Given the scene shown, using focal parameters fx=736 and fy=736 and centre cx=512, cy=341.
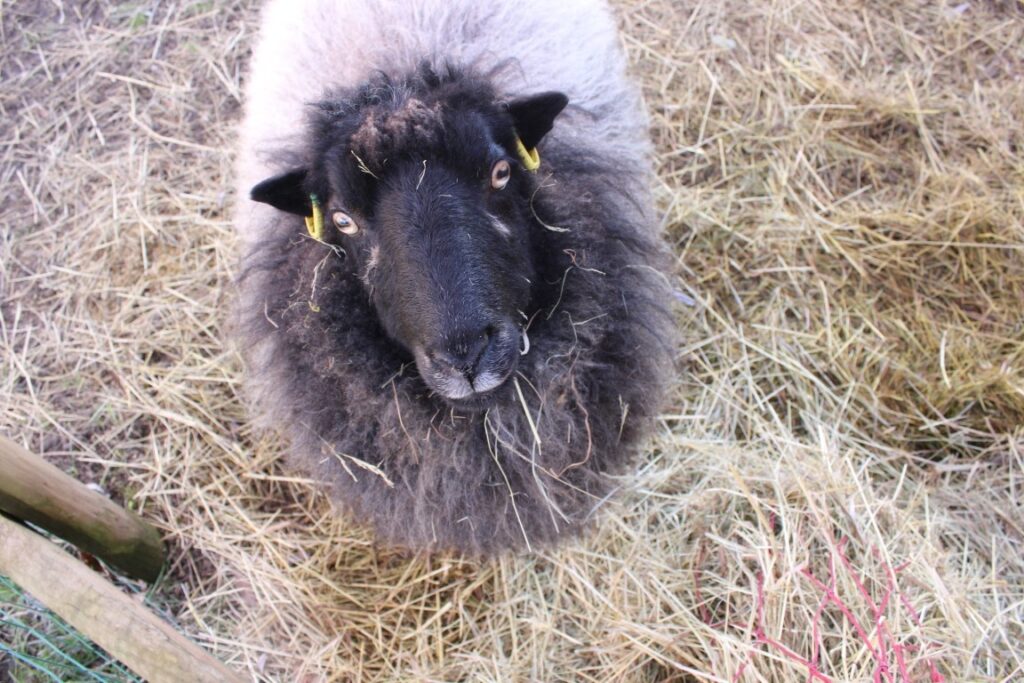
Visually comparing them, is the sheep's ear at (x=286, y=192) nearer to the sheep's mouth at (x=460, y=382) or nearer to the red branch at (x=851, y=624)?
the sheep's mouth at (x=460, y=382)

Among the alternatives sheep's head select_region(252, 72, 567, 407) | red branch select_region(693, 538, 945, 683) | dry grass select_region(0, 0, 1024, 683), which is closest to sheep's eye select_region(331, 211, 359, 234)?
sheep's head select_region(252, 72, 567, 407)

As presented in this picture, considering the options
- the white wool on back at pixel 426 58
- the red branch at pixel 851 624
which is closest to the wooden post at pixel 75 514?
the white wool on back at pixel 426 58

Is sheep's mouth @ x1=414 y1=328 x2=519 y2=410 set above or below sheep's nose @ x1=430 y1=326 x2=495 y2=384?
below

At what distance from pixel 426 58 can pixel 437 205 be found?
711 millimetres

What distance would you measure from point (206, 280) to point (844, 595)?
3.40 m

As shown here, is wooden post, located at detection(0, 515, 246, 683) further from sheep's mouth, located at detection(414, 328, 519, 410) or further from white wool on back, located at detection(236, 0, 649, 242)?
white wool on back, located at detection(236, 0, 649, 242)

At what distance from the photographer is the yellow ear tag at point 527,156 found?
2561mm

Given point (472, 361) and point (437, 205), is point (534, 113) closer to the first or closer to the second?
point (437, 205)

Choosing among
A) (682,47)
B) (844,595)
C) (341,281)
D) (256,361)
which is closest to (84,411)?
(256,361)

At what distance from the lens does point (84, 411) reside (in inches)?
144

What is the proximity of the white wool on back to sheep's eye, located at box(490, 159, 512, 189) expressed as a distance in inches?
18.9

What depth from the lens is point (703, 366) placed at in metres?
3.76

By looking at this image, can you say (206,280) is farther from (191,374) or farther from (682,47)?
(682,47)

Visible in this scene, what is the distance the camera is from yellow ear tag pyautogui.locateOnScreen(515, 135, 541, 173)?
2.56 metres
